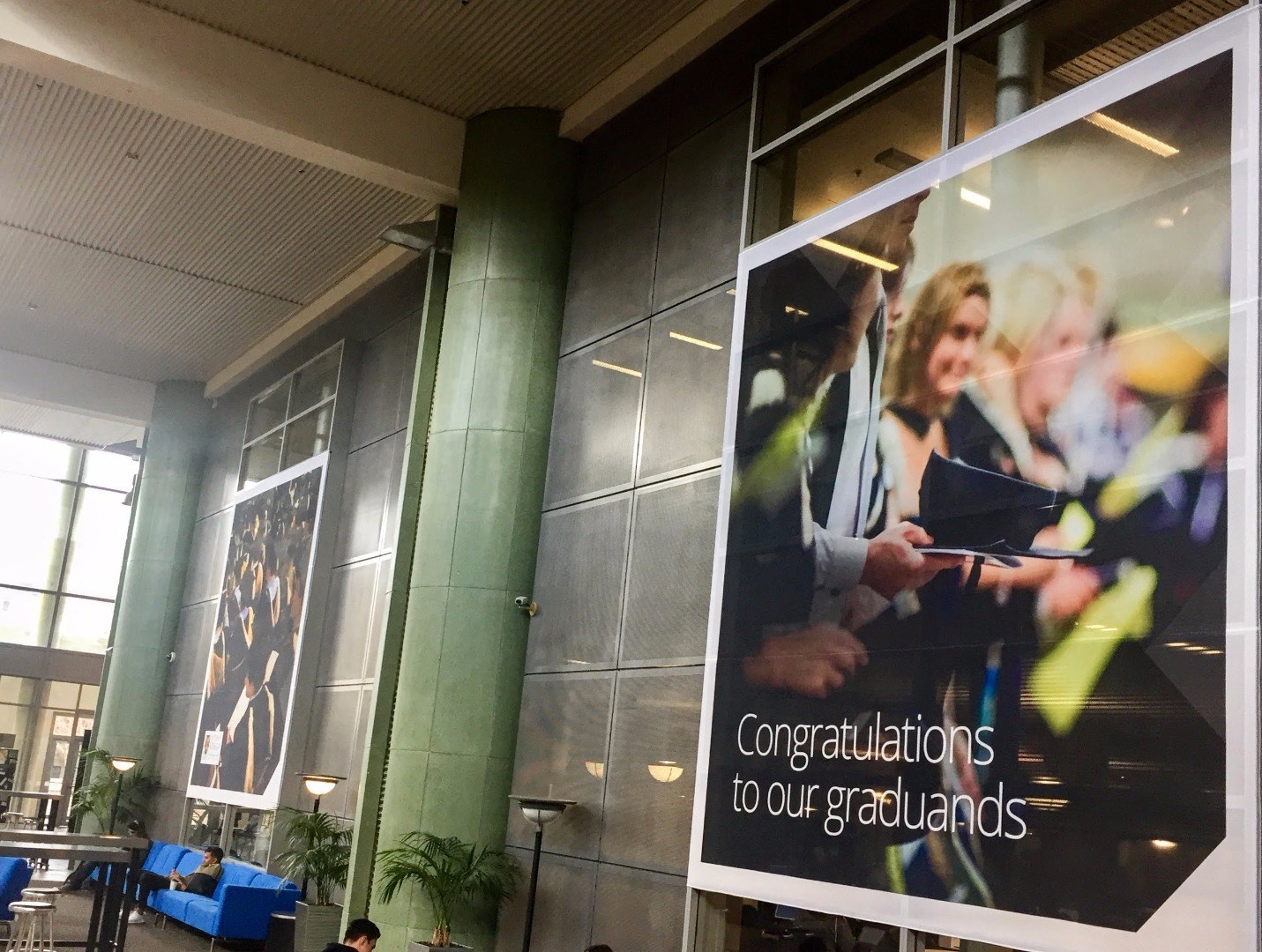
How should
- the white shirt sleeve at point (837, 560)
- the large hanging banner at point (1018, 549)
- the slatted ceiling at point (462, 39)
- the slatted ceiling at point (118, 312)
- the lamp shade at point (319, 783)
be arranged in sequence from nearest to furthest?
1. the large hanging banner at point (1018, 549)
2. the white shirt sleeve at point (837, 560)
3. the slatted ceiling at point (462, 39)
4. the lamp shade at point (319, 783)
5. the slatted ceiling at point (118, 312)

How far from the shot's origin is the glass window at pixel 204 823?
18016mm

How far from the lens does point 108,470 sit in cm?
3172

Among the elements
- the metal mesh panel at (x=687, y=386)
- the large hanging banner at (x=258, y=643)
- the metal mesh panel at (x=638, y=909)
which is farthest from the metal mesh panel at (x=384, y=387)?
the metal mesh panel at (x=638, y=909)

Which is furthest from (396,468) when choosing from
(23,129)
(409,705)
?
(23,129)

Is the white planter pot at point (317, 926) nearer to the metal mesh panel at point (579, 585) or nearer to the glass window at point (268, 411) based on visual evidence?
the metal mesh panel at point (579, 585)

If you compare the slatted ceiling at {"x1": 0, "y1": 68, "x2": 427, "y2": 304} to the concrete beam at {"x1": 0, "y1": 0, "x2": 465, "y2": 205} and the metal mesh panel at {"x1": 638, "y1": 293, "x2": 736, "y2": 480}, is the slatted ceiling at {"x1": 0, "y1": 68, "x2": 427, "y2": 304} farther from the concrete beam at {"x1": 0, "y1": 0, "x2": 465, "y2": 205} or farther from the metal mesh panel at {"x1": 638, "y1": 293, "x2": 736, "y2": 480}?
the metal mesh panel at {"x1": 638, "y1": 293, "x2": 736, "y2": 480}

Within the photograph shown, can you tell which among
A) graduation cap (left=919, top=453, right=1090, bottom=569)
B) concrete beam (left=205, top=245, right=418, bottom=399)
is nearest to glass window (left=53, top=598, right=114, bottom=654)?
concrete beam (left=205, top=245, right=418, bottom=399)

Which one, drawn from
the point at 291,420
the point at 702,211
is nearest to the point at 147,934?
the point at 291,420

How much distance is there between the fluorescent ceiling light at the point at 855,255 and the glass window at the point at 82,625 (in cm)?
2560

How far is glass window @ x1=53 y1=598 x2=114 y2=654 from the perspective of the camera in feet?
99.3

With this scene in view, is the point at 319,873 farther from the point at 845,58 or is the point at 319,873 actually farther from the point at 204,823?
the point at 845,58

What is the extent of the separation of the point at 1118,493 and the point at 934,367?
1.62 m

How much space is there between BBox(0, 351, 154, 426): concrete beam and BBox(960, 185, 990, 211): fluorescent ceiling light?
1889 cm

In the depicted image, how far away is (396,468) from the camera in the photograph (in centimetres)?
1507
